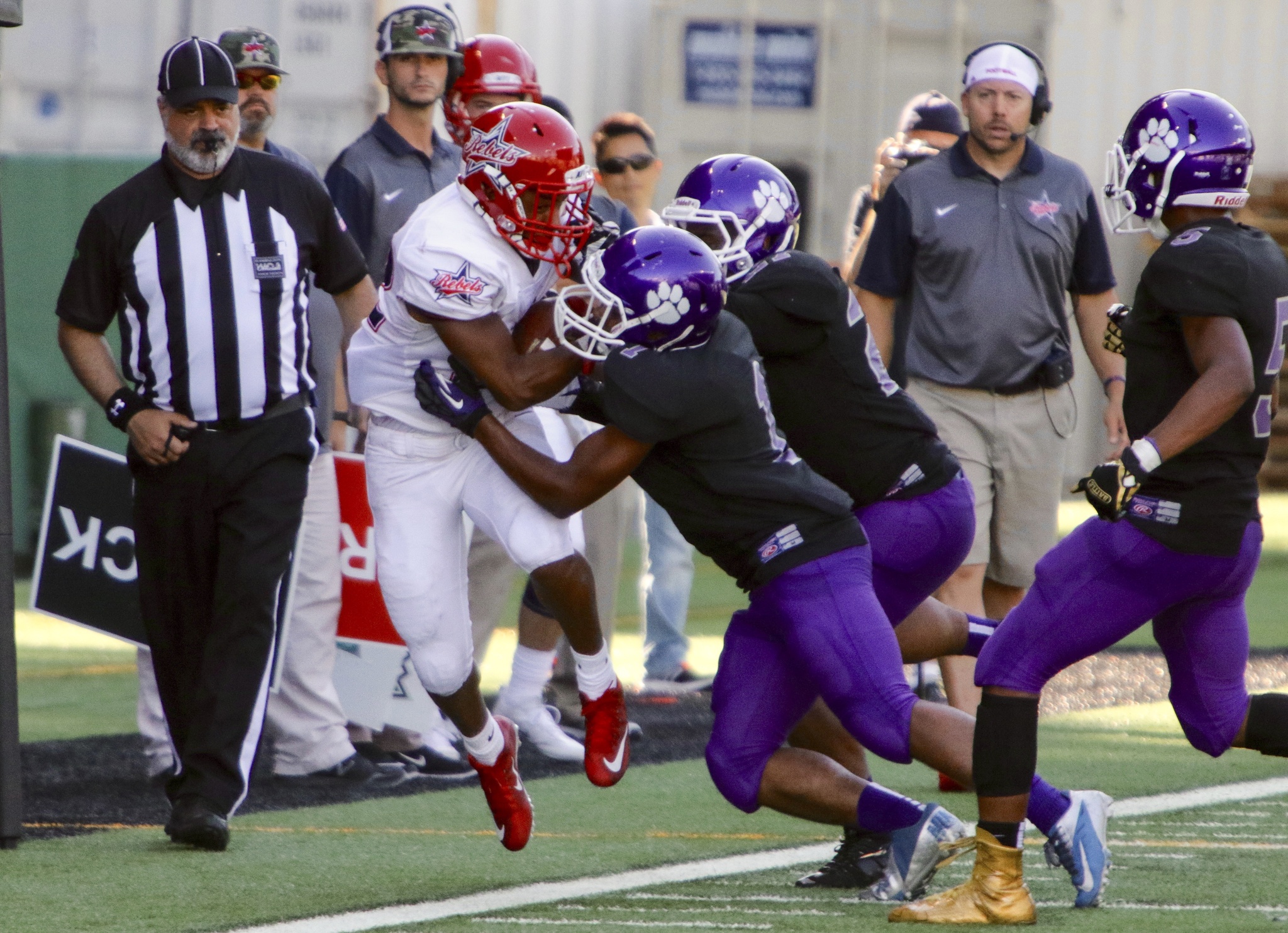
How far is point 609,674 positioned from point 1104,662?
4525 mm

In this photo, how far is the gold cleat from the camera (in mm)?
4184

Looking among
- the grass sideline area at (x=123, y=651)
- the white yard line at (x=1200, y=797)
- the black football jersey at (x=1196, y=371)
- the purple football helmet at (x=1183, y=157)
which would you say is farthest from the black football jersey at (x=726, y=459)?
the grass sideline area at (x=123, y=651)

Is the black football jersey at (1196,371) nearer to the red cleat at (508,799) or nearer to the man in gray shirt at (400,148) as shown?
the red cleat at (508,799)

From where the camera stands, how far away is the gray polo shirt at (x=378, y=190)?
21.3 feet

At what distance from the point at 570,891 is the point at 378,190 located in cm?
268

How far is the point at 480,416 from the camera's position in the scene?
452cm

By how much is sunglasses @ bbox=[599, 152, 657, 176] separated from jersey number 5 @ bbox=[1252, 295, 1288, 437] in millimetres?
3531

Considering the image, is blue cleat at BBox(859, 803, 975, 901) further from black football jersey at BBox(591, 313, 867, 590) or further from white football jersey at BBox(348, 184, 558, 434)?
white football jersey at BBox(348, 184, 558, 434)

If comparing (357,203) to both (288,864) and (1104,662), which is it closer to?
(288,864)

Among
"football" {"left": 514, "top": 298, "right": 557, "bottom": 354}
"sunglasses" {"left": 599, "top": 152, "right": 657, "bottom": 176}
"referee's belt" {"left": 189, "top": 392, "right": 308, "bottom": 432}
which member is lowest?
"referee's belt" {"left": 189, "top": 392, "right": 308, "bottom": 432}

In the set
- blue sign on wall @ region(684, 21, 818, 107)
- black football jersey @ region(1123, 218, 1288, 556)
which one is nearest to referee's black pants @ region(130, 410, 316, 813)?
black football jersey @ region(1123, 218, 1288, 556)

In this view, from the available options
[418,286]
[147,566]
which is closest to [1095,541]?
[418,286]

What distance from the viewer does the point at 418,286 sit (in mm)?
4602

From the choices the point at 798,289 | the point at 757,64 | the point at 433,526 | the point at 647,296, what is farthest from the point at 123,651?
the point at 757,64
